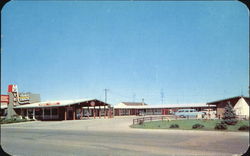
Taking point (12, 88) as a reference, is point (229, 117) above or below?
below

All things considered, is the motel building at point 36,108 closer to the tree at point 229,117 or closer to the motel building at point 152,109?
the motel building at point 152,109

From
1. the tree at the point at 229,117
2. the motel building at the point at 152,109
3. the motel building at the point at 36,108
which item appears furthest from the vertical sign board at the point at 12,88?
the tree at the point at 229,117

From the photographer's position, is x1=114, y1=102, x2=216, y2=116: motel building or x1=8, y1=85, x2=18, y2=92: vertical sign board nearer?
x1=8, y1=85, x2=18, y2=92: vertical sign board

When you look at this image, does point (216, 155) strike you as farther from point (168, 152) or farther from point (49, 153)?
point (49, 153)

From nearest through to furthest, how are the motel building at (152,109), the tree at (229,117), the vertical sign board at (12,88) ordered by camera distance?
the tree at (229,117) → the vertical sign board at (12,88) → the motel building at (152,109)

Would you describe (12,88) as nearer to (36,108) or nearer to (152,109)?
(36,108)

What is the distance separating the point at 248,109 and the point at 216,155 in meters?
30.6

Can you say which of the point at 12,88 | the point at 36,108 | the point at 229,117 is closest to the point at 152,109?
the point at 36,108

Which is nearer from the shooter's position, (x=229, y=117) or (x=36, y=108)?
(x=229, y=117)

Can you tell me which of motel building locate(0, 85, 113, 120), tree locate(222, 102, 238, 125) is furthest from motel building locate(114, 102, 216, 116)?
tree locate(222, 102, 238, 125)

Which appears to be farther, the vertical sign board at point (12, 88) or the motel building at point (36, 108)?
the vertical sign board at point (12, 88)

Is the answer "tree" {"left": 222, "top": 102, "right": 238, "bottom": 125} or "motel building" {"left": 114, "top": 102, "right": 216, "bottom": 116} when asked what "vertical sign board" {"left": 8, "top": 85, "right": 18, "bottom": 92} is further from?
"tree" {"left": 222, "top": 102, "right": 238, "bottom": 125}

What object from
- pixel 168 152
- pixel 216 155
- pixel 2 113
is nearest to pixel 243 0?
pixel 216 155

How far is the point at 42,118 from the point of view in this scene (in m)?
46.3
